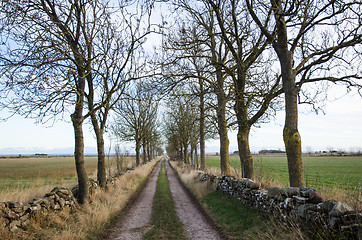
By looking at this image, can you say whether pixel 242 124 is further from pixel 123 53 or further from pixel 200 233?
pixel 123 53

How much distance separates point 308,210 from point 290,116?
2787 millimetres

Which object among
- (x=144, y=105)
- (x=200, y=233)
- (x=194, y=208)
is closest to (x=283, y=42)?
(x=200, y=233)

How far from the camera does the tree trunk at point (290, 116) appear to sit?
610 cm

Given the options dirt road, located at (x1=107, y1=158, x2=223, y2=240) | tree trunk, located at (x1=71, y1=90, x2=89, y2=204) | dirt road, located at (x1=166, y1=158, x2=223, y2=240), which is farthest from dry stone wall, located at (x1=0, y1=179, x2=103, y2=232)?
dirt road, located at (x1=166, y1=158, x2=223, y2=240)

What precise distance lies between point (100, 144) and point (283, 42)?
376 inches

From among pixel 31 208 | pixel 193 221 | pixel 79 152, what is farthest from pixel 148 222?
pixel 79 152

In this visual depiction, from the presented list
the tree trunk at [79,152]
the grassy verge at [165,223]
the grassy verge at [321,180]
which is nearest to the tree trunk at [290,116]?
the grassy verge at [321,180]

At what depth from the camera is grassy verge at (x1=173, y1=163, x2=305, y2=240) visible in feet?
15.5

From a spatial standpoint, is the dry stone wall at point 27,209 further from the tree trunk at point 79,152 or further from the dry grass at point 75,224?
the tree trunk at point 79,152

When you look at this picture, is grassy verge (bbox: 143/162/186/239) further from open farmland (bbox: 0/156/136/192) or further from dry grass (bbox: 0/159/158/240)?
open farmland (bbox: 0/156/136/192)

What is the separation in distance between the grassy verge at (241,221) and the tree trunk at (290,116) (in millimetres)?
1509

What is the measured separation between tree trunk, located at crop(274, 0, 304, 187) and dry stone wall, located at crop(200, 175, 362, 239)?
83 centimetres

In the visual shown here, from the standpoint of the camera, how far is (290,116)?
6277 millimetres

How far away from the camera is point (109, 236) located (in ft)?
19.6
